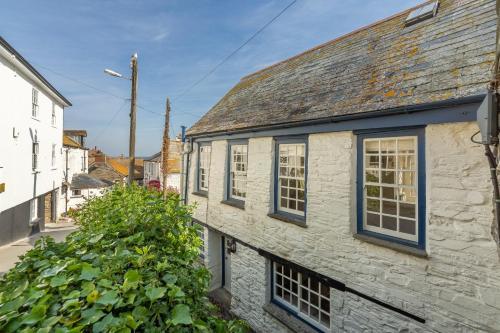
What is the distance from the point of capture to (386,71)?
230 inches

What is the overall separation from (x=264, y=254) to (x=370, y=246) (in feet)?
10.2

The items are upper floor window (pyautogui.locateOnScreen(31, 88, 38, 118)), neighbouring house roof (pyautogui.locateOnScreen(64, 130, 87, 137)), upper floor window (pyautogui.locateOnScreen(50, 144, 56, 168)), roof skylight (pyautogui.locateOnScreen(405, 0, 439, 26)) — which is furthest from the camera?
neighbouring house roof (pyautogui.locateOnScreen(64, 130, 87, 137))

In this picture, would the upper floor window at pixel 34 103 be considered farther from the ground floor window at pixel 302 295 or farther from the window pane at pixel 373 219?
the window pane at pixel 373 219

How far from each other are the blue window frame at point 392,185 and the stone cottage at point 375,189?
0.07 ft

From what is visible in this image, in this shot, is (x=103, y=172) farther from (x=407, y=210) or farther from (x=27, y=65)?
(x=407, y=210)

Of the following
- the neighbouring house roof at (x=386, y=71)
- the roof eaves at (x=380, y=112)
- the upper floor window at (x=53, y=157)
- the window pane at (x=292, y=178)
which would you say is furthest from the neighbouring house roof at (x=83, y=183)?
the window pane at (x=292, y=178)

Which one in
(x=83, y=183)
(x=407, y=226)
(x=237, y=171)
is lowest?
(x=83, y=183)

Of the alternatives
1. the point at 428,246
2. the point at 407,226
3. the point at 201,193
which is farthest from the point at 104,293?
the point at 201,193

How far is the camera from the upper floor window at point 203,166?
1081cm

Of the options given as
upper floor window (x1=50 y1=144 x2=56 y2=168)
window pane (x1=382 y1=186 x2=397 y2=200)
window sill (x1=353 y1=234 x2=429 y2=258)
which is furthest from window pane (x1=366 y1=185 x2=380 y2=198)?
upper floor window (x1=50 y1=144 x2=56 y2=168)

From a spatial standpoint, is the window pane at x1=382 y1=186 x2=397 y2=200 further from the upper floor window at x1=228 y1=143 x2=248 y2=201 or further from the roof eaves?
the upper floor window at x1=228 y1=143 x2=248 y2=201

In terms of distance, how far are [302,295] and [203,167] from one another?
20.6ft

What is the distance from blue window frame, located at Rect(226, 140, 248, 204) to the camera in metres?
8.83

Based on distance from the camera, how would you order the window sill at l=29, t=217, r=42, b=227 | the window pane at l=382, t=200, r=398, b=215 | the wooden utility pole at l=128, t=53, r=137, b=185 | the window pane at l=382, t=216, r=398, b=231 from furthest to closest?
the window sill at l=29, t=217, r=42, b=227 < the wooden utility pole at l=128, t=53, r=137, b=185 < the window pane at l=382, t=200, r=398, b=215 < the window pane at l=382, t=216, r=398, b=231
